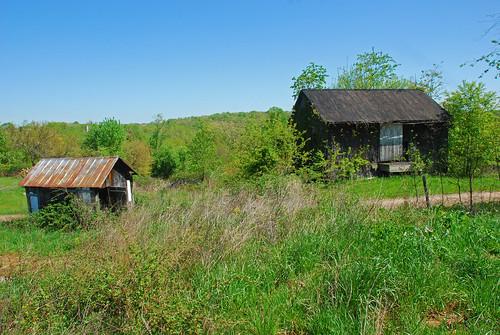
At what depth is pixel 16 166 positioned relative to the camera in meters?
36.0

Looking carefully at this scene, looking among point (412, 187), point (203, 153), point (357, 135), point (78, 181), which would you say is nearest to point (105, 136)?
point (203, 153)

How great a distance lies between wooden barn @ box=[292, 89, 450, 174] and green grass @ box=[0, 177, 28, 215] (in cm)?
1787

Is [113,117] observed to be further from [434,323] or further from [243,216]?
[434,323]

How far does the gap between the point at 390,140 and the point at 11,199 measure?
26954 mm

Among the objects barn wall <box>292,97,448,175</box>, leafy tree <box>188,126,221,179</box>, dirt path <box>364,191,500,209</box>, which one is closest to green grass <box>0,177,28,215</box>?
leafy tree <box>188,126,221,179</box>

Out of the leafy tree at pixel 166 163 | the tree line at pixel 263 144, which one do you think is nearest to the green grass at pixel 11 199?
the tree line at pixel 263 144

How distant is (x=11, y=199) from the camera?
23938mm

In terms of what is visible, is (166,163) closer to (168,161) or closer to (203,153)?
(168,161)

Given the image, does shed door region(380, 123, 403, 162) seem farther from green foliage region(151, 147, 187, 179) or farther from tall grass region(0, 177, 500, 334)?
green foliage region(151, 147, 187, 179)

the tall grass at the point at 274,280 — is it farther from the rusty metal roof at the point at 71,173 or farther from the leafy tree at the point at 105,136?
the leafy tree at the point at 105,136

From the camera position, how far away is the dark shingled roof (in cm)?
1758

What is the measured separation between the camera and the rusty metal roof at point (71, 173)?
41.8ft

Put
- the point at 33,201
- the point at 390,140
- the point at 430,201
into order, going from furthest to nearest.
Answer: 1. the point at 390,140
2. the point at 33,201
3. the point at 430,201

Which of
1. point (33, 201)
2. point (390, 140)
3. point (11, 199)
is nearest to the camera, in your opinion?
point (33, 201)
